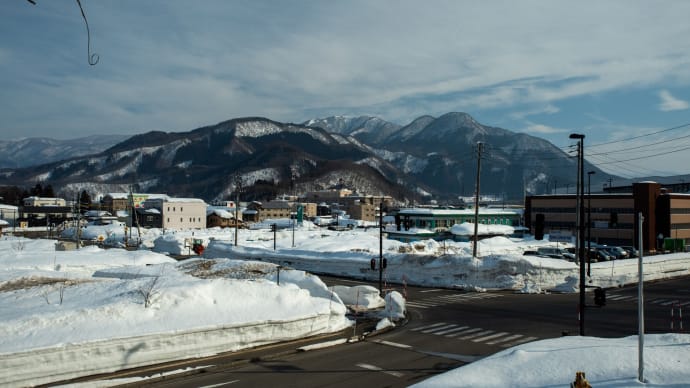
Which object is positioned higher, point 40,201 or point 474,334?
point 40,201

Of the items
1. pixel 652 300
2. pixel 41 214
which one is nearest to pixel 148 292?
pixel 652 300

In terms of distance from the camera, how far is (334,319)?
19.9 meters

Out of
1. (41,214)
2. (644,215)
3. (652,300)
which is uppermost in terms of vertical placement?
(644,215)

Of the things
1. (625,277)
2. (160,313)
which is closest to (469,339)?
(160,313)

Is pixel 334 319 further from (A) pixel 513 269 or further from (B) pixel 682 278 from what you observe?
(B) pixel 682 278

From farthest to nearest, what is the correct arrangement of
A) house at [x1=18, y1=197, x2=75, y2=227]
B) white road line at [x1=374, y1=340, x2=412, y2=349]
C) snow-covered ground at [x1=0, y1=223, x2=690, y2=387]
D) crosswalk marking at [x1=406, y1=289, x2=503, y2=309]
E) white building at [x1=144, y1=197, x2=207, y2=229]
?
house at [x1=18, y1=197, x2=75, y2=227], white building at [x1=144, y1=197, x2=207, y2=229], crosswalk marking at [x1=406, y1=289, x2=503, y2=309], white road line at [x1=374, y1=340, x2=412, y2=349], snow-covered ground at [x1=0, y1=223, x2=690, y2=387]

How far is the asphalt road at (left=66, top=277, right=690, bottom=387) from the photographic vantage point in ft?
44.8

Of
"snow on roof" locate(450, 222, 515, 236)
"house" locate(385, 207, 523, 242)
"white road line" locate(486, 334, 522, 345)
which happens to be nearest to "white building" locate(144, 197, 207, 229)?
"house" locate(385, 207, 523, 242)

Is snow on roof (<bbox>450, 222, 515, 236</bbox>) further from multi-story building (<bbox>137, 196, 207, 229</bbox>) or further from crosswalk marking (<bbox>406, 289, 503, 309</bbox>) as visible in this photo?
multi-story building (<bbox>137, 196, 207, 229</bbox>)

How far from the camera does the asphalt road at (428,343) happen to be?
13648mm

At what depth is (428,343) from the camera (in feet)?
57.8

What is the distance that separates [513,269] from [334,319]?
17.7 metres

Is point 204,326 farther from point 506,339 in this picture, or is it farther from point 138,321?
point 506,339

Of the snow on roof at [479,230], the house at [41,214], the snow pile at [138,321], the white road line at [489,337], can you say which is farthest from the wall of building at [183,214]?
the white road line at [489,337]
